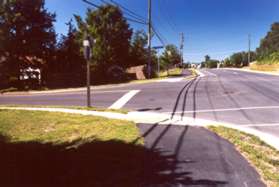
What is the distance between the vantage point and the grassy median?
5.05m

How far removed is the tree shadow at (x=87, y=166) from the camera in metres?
4.88

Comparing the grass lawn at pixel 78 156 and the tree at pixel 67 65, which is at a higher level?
the tree at pixel 67 65

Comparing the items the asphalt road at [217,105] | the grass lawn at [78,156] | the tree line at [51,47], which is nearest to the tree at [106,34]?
the tree line at [51,47]

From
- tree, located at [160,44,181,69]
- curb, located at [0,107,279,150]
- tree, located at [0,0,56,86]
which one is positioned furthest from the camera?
tree, located at [160,44,181,69]

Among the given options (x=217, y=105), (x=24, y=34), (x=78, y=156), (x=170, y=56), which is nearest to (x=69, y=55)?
(x=24, y=34)

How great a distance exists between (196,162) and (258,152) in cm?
170

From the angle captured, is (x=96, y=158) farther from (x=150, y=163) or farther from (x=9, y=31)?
(x=9, y=31)

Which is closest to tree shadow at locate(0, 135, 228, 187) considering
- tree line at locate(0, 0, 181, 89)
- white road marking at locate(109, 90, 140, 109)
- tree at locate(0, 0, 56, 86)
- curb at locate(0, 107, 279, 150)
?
curb at locate(0, 107, 279, 150)

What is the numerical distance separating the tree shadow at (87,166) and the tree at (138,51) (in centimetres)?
3404

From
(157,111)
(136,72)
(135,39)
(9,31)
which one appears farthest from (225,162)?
(135,39)

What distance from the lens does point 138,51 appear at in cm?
4522

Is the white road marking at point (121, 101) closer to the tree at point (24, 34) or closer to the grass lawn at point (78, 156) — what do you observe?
the grass lawn at point (78, 156)

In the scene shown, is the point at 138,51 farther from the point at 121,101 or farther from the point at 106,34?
the point at 121,101

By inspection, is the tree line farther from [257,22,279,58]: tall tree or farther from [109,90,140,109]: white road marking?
[257,22,279,58]: tall tree
